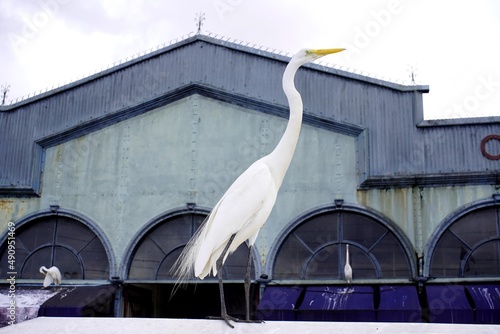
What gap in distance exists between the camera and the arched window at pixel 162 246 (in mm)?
18219

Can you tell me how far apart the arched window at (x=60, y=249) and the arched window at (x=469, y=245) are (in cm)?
894

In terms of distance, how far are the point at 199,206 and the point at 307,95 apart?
4272mm

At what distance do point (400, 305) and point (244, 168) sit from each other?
546cm

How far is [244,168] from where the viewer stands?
18.0 m

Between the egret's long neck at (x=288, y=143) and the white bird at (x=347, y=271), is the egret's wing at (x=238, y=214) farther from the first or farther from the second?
the white bird at (x=347, y=271)

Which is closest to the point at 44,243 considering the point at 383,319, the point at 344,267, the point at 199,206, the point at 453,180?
the point at 199,206

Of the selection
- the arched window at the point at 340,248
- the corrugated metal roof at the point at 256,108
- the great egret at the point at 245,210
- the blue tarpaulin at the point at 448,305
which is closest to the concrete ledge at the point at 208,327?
the great egret at the point at 245,210

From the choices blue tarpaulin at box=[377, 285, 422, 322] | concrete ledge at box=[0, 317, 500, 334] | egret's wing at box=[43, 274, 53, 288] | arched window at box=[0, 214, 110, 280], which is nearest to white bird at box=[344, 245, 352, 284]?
blue tarpaulin at box=[377, 285, 422, 322]

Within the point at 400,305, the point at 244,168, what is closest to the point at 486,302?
the point at 400,305

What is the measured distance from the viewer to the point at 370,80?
58.7 feet

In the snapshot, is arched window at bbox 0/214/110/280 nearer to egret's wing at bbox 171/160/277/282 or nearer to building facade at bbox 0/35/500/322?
building facade at bbox 0/35/500/322

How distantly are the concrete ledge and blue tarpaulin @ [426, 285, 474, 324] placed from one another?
822 centimetres

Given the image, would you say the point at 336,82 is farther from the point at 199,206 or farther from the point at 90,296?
the point at 90,296

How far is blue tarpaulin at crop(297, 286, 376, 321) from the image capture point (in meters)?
15.8
